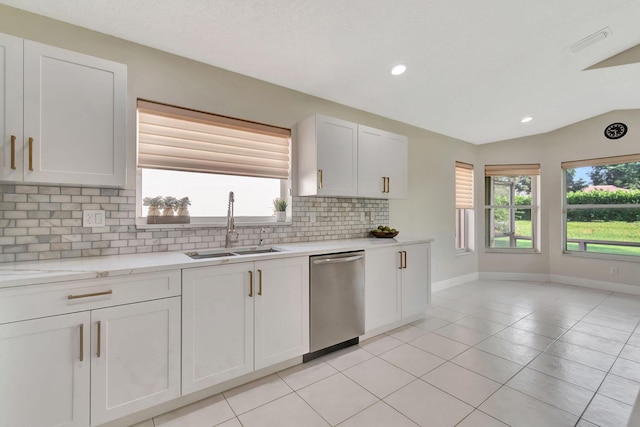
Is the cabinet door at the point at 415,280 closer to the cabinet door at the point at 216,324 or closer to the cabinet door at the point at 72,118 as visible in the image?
the cabinet door at the point at 216,324

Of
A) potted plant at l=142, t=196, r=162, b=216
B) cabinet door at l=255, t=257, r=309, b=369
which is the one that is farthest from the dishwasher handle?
potted plant at l=142, t=196, r=162, b=216

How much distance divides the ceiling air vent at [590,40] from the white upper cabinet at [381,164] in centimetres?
179

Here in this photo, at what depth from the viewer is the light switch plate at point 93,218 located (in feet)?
6.44

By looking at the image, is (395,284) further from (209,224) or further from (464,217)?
(464,217)

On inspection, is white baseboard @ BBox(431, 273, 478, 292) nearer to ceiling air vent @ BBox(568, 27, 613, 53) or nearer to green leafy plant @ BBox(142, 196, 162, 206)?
ceiling air vent @ BBox(568, 27, 613, 53)

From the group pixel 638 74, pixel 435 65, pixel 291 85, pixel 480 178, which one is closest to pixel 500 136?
pixel 480 178

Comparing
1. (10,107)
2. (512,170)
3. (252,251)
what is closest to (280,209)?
(252,251)

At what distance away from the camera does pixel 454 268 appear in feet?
15.9

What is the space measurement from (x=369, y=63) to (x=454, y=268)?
372cm

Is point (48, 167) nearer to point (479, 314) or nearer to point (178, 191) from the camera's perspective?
point (178, 191)

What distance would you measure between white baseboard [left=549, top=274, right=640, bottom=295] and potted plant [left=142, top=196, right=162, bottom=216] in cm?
631

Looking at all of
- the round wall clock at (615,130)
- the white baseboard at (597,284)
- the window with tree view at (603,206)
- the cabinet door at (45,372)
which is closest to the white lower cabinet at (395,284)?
the cabinet door at (45,372)

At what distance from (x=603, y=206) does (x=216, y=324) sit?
6048mm

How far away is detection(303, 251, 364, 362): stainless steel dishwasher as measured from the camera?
2.39 m
